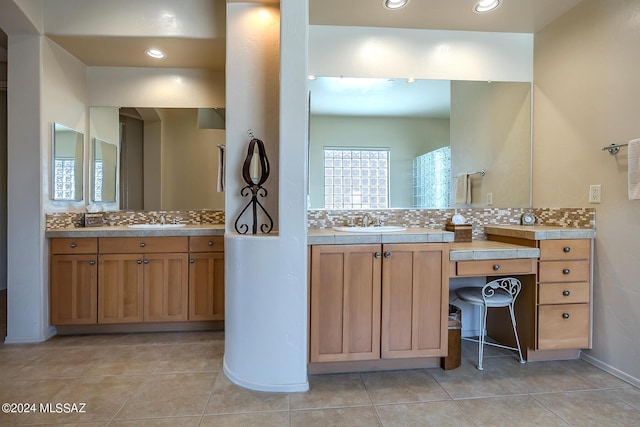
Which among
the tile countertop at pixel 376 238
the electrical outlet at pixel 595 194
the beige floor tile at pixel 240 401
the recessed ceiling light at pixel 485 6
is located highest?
the recessed ceiling light at pixel 485 6

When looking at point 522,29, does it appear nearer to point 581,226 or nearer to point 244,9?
point 581,226

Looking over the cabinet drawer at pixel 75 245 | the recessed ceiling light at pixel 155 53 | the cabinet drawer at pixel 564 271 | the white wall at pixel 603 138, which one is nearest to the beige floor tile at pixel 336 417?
the cabinet drawer at pixel 564 271

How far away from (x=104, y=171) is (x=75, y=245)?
0.86 meters

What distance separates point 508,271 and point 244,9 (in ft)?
8.30

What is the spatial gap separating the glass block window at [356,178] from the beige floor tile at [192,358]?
54.5 inches

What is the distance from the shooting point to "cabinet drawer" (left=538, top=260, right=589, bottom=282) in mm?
2211

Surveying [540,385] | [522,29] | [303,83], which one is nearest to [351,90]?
[303,83]

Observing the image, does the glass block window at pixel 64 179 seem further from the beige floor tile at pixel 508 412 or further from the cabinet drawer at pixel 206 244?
the beige floor tile at pixel 508 412

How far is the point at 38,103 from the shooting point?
2.53m

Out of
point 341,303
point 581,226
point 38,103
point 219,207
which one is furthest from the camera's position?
point 219,207

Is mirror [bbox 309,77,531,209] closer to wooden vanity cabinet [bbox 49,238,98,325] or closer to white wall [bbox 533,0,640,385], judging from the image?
white wall [bbox 533,0,640,385]

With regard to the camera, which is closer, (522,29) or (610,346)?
(610,346)

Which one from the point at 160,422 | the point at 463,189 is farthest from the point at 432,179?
the point at 160,422

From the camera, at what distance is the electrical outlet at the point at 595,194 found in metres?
2.21
